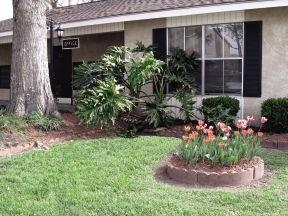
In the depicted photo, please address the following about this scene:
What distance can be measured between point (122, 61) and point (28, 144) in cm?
349

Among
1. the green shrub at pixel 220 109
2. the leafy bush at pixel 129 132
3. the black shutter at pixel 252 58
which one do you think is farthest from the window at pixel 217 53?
the leafy bush at pixel 129 132

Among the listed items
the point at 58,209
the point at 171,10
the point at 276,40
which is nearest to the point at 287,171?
the point at 58,209

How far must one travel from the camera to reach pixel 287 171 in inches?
288

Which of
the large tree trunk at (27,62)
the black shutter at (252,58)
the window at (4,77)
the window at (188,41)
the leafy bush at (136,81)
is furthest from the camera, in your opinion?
the window at (4,77)

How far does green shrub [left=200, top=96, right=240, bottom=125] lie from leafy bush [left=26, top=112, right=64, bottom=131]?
3470 mm

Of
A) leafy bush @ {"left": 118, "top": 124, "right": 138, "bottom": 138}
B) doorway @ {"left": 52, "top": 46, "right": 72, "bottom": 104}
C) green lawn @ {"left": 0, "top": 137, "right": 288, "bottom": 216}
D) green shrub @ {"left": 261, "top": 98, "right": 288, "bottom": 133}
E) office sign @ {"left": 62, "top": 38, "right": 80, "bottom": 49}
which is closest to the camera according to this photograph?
green lawn @ {"left": 0, "top": 137, "right": 288, "bottom": 216}

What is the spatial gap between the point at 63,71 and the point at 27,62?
8.25 m

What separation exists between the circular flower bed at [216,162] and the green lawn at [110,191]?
0.33 metres

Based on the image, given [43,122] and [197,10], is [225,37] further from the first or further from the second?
[43,122]

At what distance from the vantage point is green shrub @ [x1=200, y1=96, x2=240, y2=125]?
10.6 metres

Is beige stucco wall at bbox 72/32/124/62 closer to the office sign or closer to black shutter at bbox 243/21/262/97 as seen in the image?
the office sign

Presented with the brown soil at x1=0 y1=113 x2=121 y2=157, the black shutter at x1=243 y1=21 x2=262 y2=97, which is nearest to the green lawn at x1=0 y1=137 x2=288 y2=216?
the brown soil at x1=0 y1=113 x2=121 y2=157

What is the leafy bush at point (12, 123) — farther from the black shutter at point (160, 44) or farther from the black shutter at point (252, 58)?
the black shutter at point (252, 58)

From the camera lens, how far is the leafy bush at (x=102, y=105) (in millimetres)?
9766
